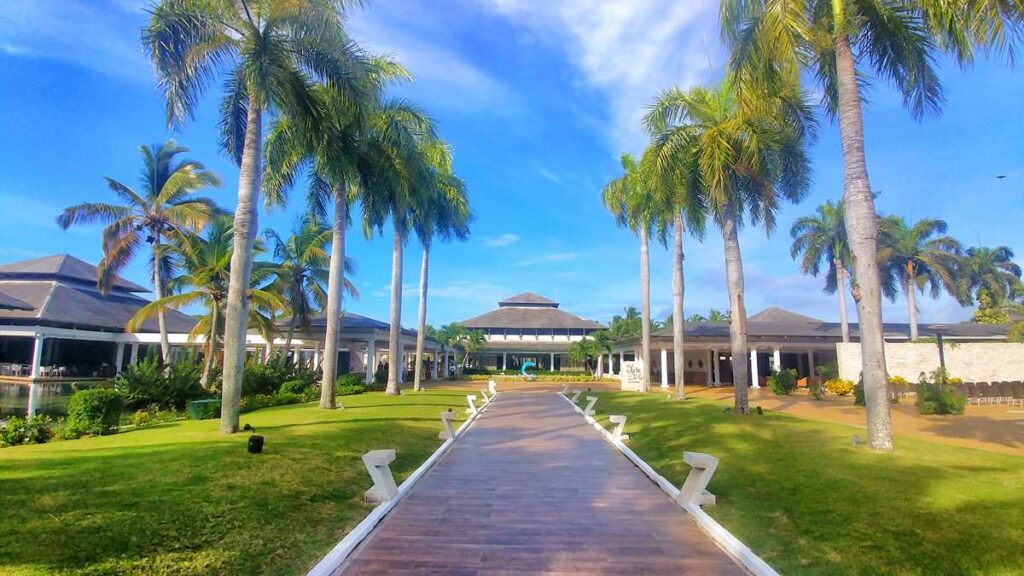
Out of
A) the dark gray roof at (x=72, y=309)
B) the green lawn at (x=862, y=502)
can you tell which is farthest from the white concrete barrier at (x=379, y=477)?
the dark gray roof at (x=72, y=309)

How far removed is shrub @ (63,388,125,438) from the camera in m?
12.0

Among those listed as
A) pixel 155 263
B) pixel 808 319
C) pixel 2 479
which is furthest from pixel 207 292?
pixel 808 319

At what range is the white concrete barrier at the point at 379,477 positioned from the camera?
682 centimetres

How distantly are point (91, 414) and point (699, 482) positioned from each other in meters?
12.6

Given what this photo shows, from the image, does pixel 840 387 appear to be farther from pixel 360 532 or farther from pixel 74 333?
pixel 74 333

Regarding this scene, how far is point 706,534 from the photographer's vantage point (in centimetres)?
583

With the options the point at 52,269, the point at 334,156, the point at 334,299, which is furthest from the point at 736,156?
the point at 52,269

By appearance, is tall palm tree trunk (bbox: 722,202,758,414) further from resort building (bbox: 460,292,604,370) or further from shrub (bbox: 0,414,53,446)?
resort building (bbox: 460,292,604,370)

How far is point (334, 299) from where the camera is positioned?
58.1 feet

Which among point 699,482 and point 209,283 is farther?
point 209,283

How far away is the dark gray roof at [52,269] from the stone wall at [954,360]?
4406 cm

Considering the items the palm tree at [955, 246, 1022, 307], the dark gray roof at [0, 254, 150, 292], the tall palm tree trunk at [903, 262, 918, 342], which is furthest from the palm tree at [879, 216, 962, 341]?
the dark gray roof at [0, 254, 150, 292]

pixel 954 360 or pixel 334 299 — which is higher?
pixel 334 299

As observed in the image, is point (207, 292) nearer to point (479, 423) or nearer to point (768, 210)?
point (479, 423)
